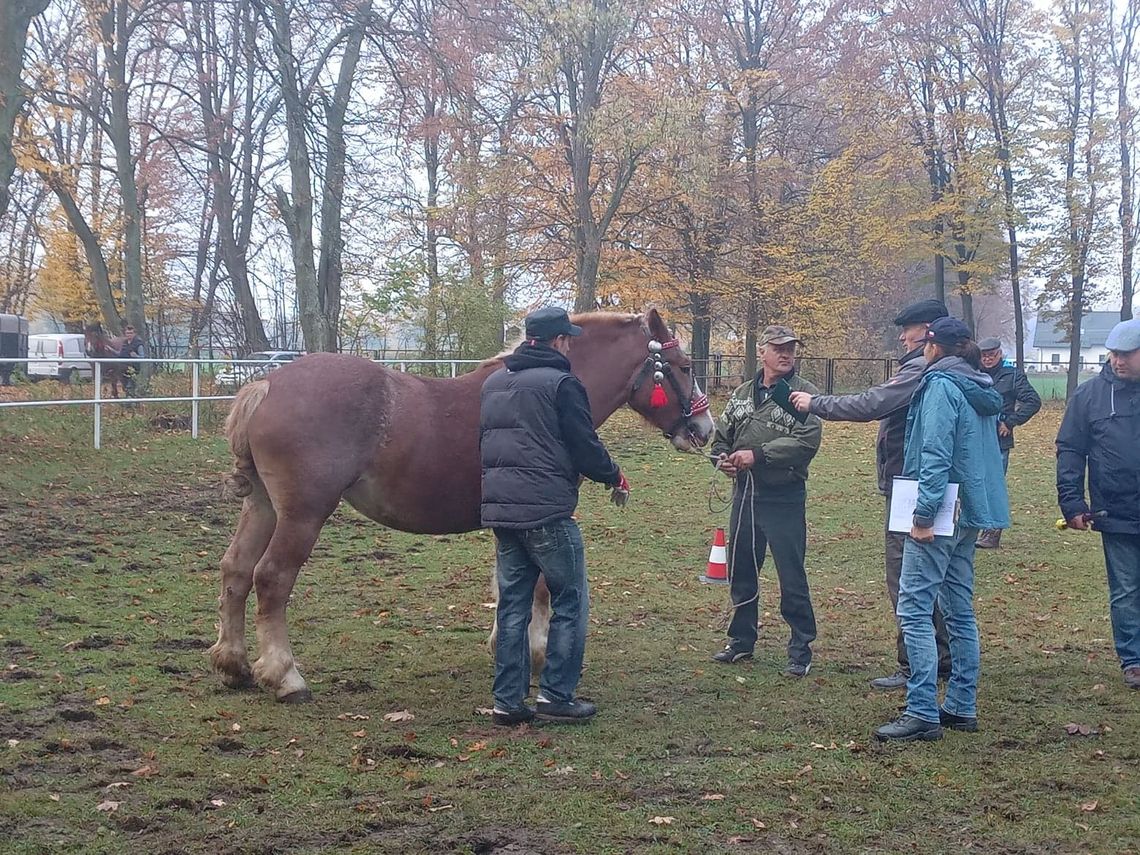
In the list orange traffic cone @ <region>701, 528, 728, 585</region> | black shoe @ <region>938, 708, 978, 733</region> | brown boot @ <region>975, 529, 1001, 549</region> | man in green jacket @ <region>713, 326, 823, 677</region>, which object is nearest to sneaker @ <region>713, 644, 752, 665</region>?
man in green jacket @ <region>713, 326, 823, 677</region>

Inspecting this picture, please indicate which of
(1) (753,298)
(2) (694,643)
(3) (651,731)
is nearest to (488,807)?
(3) (651,731)

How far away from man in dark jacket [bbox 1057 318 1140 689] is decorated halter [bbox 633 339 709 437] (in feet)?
7.15

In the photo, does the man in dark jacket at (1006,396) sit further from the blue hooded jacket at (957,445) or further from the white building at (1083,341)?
the white building at (1083,341)

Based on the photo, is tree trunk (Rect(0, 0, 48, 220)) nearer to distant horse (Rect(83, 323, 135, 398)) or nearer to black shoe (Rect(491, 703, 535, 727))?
distant horse (Rect(83, 323, 135, 398))

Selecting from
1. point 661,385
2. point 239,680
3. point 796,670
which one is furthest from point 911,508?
point 239,680

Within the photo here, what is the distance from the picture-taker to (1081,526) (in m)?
5.96

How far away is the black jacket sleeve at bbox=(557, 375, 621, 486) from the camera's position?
510cm

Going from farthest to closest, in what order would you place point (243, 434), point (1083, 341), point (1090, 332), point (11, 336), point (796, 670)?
Result: point (1090, 332), point (1083, 341), point (11, 336), point (796, 670), point (243, 434)

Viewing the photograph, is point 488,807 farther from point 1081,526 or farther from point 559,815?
point 1081,526

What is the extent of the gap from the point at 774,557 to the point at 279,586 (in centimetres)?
280

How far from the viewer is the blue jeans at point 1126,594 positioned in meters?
5.90

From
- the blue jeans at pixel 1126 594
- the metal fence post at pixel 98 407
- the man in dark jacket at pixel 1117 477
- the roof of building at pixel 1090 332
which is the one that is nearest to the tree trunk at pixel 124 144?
the metal fence post at pixel 98 407

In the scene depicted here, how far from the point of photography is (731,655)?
636cm

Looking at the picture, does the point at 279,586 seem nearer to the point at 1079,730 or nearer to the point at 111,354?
the point at 1079,730
